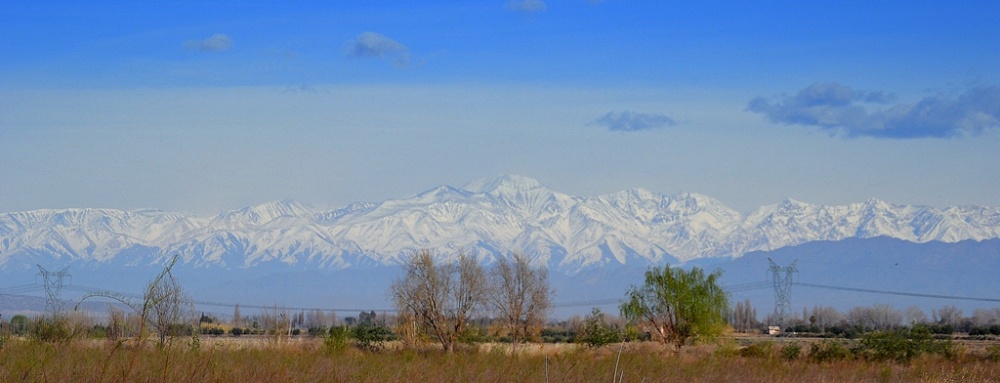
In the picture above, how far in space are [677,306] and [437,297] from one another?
1059 cm

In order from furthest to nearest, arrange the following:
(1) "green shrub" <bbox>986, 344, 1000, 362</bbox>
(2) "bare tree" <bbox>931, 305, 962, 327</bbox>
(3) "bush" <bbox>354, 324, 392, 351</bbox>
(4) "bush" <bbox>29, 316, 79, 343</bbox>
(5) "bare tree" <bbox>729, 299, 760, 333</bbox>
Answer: (5) "bare tree" <bbox>729, 299, 760, 333</bbox>
(2) "bare tree" <bbox>931, 305, 962, 327</bbox>
(3) "bush" <bbox>354, 324, 392, 351</bbox>
(1) "green shrub" <bbox>986, 344, 1000, 362</bbox>
(4) "bush" <bbox>29, 316, 79, 343</bbox>

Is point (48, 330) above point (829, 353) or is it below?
above

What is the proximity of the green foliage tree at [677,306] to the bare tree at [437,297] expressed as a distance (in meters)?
7.28

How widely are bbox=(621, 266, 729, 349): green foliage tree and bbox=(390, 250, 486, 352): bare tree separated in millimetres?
7281

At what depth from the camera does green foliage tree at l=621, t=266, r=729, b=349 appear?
5081cm

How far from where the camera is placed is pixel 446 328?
52406mm

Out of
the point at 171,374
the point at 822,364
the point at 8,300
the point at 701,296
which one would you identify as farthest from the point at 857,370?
the point at 8,300

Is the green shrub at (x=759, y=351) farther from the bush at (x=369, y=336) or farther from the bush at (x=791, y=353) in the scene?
the bush at (x=369, y=336)

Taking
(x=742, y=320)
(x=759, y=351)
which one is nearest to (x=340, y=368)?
(x=759, y=351)

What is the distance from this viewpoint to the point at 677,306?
51031 mm

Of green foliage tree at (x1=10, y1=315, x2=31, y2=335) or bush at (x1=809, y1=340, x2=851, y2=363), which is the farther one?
bush at (x1=809, y1=340, x2=851, y2=363)

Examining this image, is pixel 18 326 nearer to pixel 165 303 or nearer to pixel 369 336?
pixel 165 303

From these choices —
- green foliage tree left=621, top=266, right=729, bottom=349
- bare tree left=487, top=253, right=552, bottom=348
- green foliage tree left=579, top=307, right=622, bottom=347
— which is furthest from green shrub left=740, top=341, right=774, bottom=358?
bare tree left=487, top=253, right=552, bottom=348

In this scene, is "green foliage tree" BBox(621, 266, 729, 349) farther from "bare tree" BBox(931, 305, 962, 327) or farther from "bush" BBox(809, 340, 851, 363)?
"bare tree" BBox(931, 305, 962, 327)
